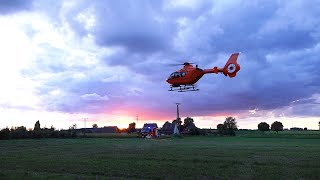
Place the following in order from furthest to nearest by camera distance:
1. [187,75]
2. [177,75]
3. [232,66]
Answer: [177,75], [187,75], [232,66]

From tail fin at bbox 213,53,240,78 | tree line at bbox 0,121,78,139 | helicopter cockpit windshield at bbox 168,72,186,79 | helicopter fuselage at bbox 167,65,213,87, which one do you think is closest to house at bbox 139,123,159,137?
tree line at bbox 0,121,78,139

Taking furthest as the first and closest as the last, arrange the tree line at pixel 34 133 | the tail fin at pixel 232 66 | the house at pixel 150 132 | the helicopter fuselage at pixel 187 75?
the house at pixel 150 132
the tree line at pixel 34 133
the helicopter fuselage at pixel 187 75
the tail fin at pixel 232 66

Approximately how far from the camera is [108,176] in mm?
27328

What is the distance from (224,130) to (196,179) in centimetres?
15735

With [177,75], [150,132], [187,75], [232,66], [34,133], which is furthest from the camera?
[150,132]

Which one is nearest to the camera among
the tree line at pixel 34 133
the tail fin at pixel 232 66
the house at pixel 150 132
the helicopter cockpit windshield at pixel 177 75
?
the tail fin at pixel 232 66

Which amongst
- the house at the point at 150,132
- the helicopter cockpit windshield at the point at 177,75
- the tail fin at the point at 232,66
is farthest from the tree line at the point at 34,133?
the tail fin at the point at 232,66

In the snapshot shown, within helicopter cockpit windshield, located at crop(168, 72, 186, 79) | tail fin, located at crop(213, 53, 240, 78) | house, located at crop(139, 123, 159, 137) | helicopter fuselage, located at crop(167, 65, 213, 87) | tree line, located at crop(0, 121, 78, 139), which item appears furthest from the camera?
house, located at crop(139, 123, 159, 137)

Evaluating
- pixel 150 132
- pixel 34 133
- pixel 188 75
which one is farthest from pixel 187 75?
pixel 150 132

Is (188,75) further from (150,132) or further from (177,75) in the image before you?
(150,132)

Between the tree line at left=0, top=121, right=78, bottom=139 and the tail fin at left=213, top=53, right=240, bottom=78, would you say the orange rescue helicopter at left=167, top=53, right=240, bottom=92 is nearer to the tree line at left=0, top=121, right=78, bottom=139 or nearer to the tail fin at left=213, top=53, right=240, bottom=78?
the tail fin at left=213, top=53, right=240, bottom=78

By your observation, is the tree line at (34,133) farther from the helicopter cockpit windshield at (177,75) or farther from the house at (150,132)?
the helicopter cockpit windshield at (177,75)

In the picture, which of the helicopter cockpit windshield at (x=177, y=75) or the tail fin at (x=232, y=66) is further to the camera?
the helicopter cockpit windshield at (x=177, y=75)

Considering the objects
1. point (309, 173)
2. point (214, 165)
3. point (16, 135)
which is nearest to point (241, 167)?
point (214, 165)
